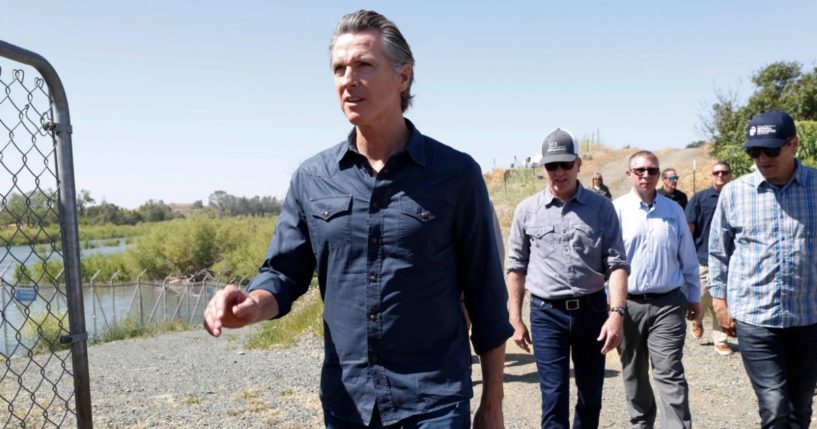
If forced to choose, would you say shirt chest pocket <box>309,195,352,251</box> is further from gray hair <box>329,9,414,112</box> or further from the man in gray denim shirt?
the man in gray denim shirt

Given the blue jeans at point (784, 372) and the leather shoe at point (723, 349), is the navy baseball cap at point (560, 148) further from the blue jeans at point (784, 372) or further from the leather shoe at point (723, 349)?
the leather shoe at point (723, 349)

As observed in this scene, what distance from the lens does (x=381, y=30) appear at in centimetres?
212

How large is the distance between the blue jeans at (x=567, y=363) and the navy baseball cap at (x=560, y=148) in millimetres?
923

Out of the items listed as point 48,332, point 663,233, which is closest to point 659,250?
point 663,233

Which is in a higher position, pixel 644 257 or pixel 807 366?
pixel 644 257

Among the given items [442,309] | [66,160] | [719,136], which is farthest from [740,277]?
[719,136]

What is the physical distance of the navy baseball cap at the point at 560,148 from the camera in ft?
14.4

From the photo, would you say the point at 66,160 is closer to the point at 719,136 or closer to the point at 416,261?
the point at 416,261

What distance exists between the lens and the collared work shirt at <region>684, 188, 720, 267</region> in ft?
25.2

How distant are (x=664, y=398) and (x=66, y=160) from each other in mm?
3880

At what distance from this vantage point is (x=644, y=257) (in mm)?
4758

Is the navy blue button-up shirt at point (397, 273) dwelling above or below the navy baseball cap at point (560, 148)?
below

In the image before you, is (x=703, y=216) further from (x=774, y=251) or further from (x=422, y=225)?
(x=422, y=225)

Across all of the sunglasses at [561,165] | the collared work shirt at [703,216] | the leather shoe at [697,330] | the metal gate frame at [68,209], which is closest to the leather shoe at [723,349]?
the leather shoe at [697,330]
